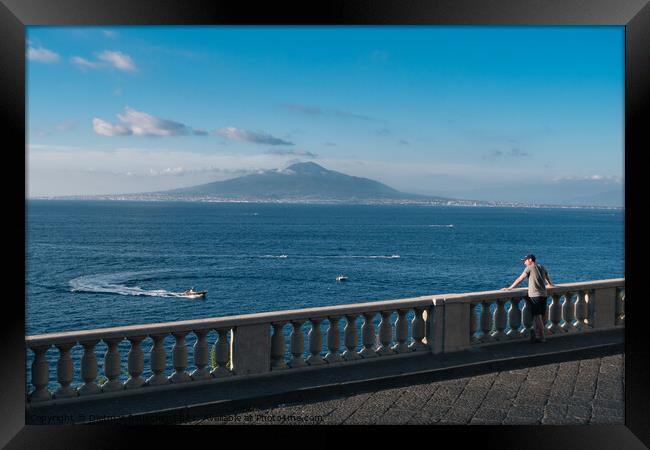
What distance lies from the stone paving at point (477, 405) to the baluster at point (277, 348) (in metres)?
0.83

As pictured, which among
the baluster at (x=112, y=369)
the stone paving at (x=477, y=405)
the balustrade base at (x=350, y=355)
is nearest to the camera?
the stone paving at (x=477, y=405)

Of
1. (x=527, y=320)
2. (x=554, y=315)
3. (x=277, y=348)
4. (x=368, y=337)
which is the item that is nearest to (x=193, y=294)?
(x=554, y=315)

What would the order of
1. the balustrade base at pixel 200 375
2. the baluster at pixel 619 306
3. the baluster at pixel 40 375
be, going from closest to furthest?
the baluster at pixel 40 375 < the balustrade base at pixel 200 375 < the baluster at pixel 619 306

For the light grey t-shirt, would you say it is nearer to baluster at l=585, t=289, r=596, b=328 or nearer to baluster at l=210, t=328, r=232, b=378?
baluster at l=585, t=289, r=596, b=328

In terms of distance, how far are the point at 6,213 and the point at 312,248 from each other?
103 meters

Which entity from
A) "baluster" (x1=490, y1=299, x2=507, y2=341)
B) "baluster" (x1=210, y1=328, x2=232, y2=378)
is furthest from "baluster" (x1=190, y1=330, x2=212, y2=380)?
"baluster" (x1=490, y1=299, x2=507, y2=341)

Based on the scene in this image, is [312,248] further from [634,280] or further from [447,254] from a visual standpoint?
[634,280]

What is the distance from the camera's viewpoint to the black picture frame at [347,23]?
A: 5570mm

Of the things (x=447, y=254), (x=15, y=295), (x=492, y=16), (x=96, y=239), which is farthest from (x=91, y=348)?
(x=96, y=239)

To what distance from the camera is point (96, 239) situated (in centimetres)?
11844

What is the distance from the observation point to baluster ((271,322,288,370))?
25.7 feet

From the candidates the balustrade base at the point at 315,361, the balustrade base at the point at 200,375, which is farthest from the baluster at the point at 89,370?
the balustrade base at the point at 315,361

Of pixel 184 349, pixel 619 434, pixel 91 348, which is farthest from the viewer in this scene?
pixel 184 349

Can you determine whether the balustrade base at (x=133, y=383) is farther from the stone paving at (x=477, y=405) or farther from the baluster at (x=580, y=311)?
the baluster at (x=580, y=311)
